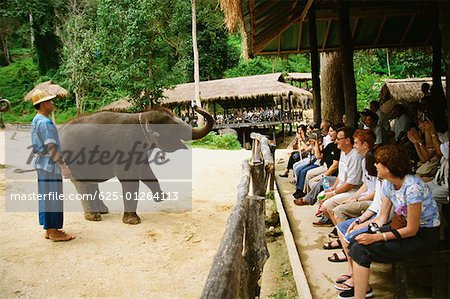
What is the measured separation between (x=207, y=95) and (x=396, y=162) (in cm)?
2145

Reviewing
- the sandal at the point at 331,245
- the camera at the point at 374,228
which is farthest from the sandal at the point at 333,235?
the camera at the point at 374,228

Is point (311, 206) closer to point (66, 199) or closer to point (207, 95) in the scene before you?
point (66, 199)

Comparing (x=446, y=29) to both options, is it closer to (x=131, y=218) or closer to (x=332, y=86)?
(x=131, y=218)

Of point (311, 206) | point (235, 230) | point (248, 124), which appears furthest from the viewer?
point (248, 124)

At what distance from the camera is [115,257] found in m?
4.82

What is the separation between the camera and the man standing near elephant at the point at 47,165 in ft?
16.2

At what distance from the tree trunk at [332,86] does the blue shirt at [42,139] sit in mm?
8373

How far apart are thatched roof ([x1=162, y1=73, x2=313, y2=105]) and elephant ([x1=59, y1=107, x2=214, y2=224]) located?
15979mm

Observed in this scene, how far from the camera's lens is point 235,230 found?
8.41 ft

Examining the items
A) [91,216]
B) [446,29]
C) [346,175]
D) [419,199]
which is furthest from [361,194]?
[91,216]

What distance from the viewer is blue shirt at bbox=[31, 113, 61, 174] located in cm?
493

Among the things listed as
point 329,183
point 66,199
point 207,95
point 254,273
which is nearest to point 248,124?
point 207,95

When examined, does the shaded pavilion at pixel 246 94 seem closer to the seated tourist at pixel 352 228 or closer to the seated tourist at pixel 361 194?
the seated tourist at pixel 361 194

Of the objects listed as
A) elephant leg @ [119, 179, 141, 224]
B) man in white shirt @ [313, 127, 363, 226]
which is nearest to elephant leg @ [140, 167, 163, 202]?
elephant leg @ [119, 179, 141, 224]
